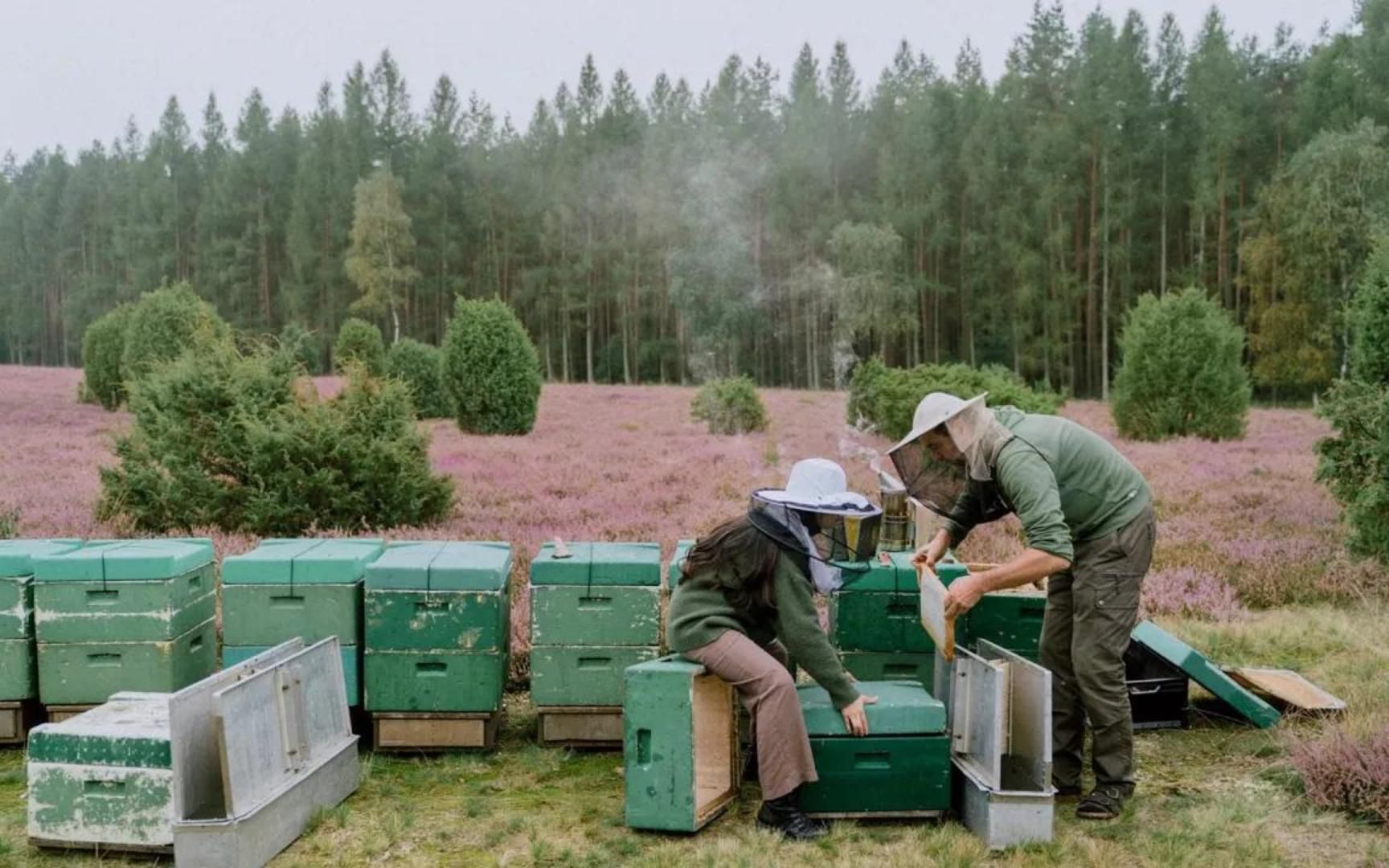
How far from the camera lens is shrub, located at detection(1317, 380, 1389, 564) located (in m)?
10.1

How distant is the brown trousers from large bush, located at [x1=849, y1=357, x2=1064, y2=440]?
11.9 metres

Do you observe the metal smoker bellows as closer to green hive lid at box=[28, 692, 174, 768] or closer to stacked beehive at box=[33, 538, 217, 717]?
stacked beehive at box=[33, 538, 217, 717]

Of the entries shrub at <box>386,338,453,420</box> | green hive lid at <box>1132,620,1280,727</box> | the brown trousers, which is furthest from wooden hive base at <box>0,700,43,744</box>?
shrub at <box>386,338,453,420</box>

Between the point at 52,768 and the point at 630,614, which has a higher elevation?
the point at 630,614

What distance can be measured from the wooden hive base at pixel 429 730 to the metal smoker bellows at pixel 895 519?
2.98 m

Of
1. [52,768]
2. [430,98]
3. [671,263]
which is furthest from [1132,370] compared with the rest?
[430,98]

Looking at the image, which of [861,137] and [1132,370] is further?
[861,137]

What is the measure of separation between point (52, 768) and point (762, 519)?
3.37 metres

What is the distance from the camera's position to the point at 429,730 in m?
6.07

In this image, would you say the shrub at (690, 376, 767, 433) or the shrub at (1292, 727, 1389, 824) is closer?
the shrub at (1292, 727, 1389, 824)

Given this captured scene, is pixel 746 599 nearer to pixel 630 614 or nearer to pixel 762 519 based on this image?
pixel 762 519

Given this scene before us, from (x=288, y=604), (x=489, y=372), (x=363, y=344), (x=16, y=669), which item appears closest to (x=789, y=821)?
(x=288, y=604)

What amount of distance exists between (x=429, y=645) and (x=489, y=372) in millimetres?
16133

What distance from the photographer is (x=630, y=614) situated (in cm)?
607
